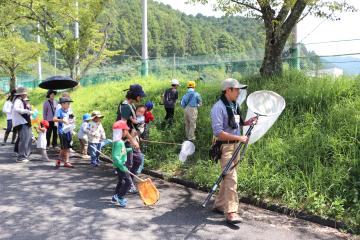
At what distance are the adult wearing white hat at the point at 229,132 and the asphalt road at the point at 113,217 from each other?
30 cm

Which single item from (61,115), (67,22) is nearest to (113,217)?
(61,115)

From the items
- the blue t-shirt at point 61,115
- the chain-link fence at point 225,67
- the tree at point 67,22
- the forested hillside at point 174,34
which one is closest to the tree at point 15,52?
the chain-link fence at point 225,67

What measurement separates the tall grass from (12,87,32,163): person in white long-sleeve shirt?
9.76ft

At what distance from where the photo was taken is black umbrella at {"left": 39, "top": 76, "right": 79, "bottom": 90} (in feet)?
39.1

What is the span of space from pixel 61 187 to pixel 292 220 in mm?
4201

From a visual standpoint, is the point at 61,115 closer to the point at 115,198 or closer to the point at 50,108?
the point at 50,108

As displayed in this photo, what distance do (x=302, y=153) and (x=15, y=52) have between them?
1003 inches

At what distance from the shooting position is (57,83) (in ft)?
40.1

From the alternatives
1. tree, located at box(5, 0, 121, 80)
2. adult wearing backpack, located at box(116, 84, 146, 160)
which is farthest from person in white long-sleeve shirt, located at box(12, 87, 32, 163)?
tree, located at box(5, 0, 121, 80)

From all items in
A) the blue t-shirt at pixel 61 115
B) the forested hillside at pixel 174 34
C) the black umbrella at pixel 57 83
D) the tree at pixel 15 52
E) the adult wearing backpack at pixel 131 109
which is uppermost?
the forested hillside at pixel 174 34

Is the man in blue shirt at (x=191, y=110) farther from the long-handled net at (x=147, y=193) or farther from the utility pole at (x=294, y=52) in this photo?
the utility pole at (x=294, y=52)

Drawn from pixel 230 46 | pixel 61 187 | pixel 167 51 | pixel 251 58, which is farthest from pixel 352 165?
pixel 167 51

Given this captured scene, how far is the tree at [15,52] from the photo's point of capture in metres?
27.5

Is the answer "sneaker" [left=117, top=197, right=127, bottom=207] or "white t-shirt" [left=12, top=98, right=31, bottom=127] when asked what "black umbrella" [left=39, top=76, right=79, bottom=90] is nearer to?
"white t-shirt" [left=12, top=98, right=31, bottom=127]
